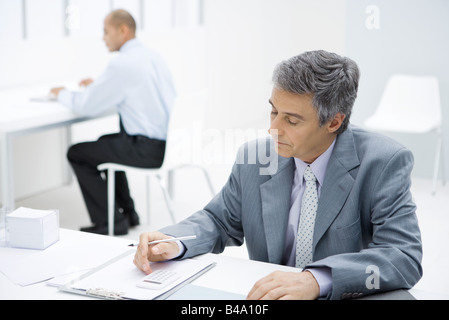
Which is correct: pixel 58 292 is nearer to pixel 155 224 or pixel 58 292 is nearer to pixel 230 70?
pixel 155 224

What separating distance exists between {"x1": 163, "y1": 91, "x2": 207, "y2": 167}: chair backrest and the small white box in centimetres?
161

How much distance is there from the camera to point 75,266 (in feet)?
4.55

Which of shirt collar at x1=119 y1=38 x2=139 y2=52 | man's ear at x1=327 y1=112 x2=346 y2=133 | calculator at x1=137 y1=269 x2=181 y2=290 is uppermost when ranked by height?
shirt collar at x1=119 y1=38 x2=139 y2=52

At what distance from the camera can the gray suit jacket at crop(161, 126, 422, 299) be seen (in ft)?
4.15

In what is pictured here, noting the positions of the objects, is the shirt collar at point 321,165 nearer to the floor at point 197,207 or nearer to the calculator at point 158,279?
the calculator at point 158,279

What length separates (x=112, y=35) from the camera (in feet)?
11.4

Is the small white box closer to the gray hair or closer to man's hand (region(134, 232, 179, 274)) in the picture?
man's hand (region(134, 232, 179, 274))

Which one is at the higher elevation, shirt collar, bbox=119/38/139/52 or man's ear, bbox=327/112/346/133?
shirt collar, bbox=119/38/139/52

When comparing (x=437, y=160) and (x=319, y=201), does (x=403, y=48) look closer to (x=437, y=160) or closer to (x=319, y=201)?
(x=437, y=160)

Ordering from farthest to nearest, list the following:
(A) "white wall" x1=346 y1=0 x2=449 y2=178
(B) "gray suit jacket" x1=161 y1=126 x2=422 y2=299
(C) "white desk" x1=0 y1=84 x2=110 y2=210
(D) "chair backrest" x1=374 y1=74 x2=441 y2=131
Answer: (D) "chair backrest" x1=374 y1=74 x2=441 y2=131 → (A) "white wall" x1=346 y1=0 x2=449 y2=178 → (C) "white desk" x1=0 y1=84 x2=110 y2=210 → (B) "gray suit jacket" x1=161 y1=126 x2=422 y2=299

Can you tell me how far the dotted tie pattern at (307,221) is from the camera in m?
1.49

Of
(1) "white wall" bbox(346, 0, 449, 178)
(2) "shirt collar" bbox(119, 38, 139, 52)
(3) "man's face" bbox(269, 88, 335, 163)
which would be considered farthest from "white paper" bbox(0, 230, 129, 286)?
(1) "white wall" bbox(346, 0, 449, 178)

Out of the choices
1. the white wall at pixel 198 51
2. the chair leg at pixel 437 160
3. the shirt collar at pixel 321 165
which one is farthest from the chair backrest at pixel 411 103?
the shirt collar at pixel 321 165

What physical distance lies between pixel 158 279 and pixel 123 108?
219 cm
